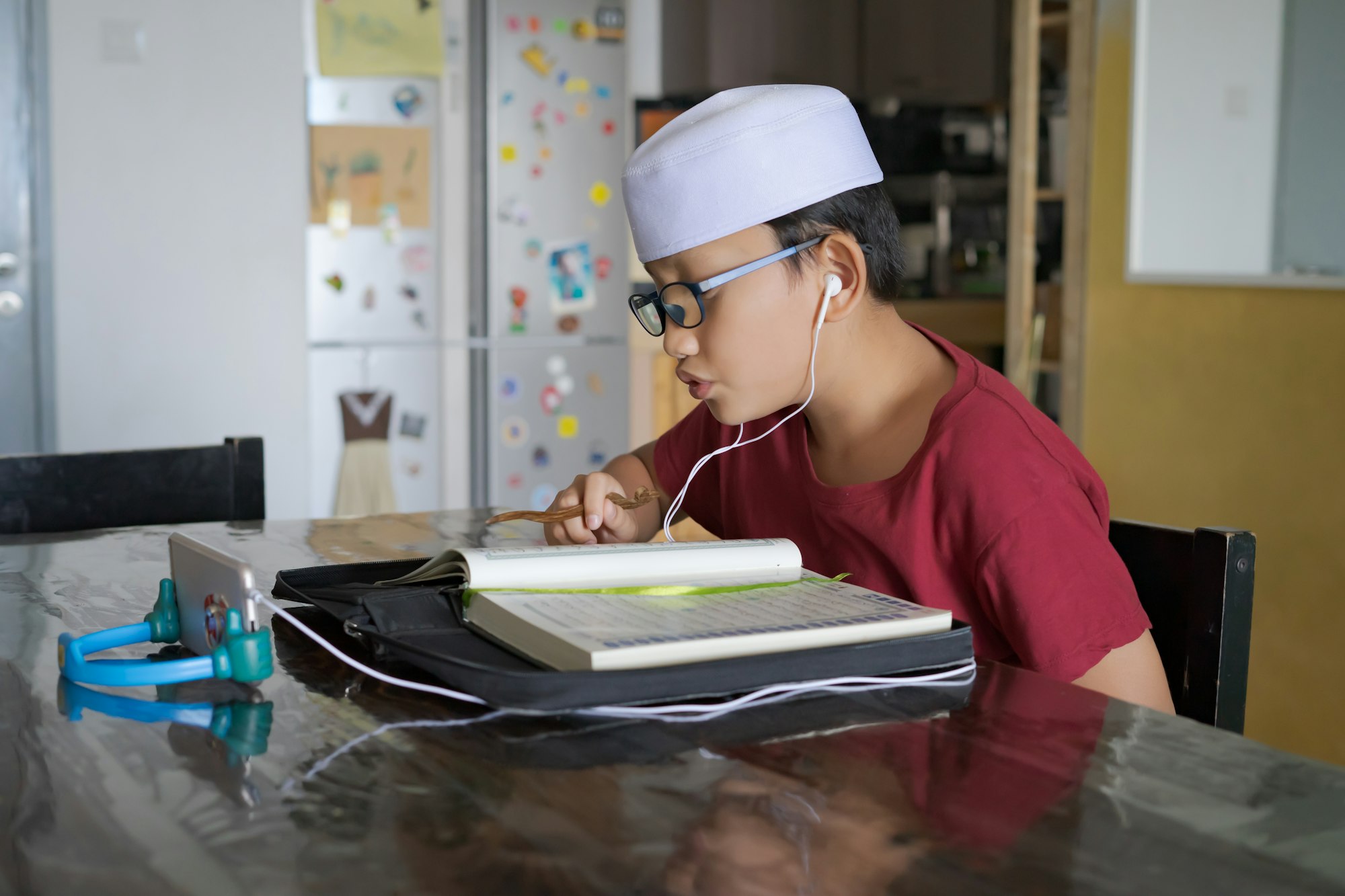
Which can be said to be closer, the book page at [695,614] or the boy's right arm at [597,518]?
the book page at [695,614]

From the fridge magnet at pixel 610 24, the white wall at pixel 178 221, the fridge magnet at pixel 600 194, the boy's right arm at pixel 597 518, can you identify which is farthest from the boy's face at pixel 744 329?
the fridge magnet at pixel 610 24

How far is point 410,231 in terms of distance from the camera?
Result: 3572 millimetres

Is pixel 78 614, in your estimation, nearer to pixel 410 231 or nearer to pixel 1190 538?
pixel 1190 538

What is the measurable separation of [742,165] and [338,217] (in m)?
2.65

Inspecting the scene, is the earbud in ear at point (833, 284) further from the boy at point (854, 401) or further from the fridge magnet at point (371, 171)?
the fridge magnet at point (371, 171)

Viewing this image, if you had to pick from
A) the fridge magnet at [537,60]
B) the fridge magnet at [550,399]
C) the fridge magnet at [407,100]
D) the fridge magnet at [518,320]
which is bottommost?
the fridge magnet at [550,399]

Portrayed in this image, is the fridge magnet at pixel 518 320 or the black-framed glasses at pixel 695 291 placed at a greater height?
the black-framed glasses at pixel 695 291

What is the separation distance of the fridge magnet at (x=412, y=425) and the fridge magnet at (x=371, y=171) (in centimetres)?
54

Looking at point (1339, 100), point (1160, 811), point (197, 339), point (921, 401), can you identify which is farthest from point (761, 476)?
point (197, 339)

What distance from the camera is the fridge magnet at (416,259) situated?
3.57 meters

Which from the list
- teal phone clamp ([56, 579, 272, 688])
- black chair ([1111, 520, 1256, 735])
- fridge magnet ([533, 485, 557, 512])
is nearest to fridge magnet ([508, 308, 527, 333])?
fridge magnet ([533, 485, 557, 512])

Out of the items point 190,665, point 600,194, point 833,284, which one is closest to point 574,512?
point 833,284

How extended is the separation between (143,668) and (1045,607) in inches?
23.2

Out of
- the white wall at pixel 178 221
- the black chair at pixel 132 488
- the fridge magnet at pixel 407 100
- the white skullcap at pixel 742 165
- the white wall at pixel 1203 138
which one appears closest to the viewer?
the white skullcap at pixel 742 165
